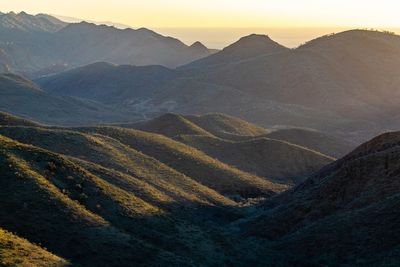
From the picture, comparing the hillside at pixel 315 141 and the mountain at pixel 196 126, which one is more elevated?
the mountain at pixel 196 126

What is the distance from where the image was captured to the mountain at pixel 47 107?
155 m

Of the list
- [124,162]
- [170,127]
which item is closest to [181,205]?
[124,162]

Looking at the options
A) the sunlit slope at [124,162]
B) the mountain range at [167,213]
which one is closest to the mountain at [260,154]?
the mountain range at [167,213]

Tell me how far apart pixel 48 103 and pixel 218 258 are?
144570 millimetres

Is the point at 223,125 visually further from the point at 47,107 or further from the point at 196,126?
the point at 47,107

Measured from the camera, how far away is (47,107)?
547ft

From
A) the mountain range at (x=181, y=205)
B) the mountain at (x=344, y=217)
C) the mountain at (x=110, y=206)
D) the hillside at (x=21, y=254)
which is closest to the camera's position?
the hillside at (x=21, y=254)

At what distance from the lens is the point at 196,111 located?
7603 inches

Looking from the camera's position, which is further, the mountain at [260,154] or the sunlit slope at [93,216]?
the mountain at [260,154]

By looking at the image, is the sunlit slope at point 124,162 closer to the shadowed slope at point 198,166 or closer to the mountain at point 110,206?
the mountain at point 110,206

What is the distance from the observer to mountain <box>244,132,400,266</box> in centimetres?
3778

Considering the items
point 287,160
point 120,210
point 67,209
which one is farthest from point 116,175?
point 287,160

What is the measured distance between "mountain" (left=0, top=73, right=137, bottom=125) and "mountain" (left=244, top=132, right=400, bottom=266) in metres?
110

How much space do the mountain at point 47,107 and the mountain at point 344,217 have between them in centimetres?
11009
